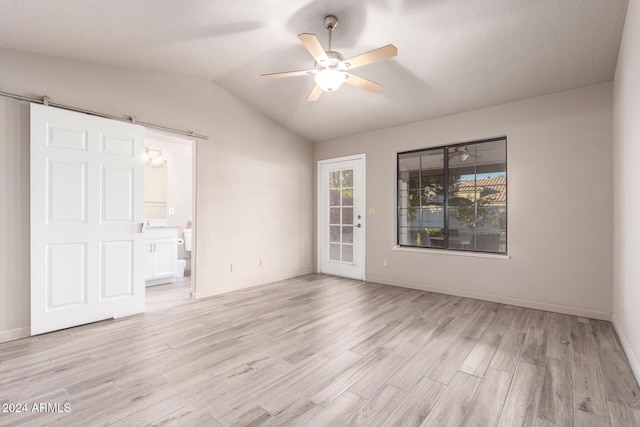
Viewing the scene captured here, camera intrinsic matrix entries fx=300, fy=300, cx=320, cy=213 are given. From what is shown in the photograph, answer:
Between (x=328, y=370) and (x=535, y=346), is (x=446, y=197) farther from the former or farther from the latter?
(x=328, y=370)

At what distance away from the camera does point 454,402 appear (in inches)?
71.3

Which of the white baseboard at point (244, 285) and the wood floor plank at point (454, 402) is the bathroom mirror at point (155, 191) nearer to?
the white baseboard at point (244, 285)

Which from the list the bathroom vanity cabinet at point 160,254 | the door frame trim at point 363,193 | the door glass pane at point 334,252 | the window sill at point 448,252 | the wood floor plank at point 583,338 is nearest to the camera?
the wood floor plank at point 583,338

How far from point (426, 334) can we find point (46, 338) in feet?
11.6

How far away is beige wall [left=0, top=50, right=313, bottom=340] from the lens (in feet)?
9.06

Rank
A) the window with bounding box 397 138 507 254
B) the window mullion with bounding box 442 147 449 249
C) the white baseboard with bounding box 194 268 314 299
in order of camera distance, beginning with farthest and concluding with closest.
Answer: the window mullion with bounding box 442 147 449 249 → the window with bounding box 397 138 507 254 → the white baseboard with bounding box 194 268 314 299

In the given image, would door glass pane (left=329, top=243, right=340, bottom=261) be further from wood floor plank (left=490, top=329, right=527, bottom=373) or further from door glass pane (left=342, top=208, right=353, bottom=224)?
wood floor plank (left=490, top=329, right=527, bottom=373)

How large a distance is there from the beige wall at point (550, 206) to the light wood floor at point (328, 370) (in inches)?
13.5

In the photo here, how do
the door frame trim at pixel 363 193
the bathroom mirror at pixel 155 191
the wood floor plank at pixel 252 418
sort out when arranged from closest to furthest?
the wood floor plank at pixel 252 418
the door frame trim at pixel 363 193
the bathroom mirror at pixel 155 191

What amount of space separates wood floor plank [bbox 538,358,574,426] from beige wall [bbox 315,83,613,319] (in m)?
1.50

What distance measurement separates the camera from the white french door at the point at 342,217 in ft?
17.1

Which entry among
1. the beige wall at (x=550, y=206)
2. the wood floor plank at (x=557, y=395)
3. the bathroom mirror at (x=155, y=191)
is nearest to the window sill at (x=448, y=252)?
the beige wall at (x=550, y=206)

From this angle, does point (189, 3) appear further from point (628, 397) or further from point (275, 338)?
point (628, 397)

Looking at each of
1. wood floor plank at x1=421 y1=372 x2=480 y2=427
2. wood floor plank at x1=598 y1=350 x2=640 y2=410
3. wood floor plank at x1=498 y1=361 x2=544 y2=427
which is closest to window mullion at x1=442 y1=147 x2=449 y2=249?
wood floor plank at x1=598 y1=350 x2=640 y2=410
